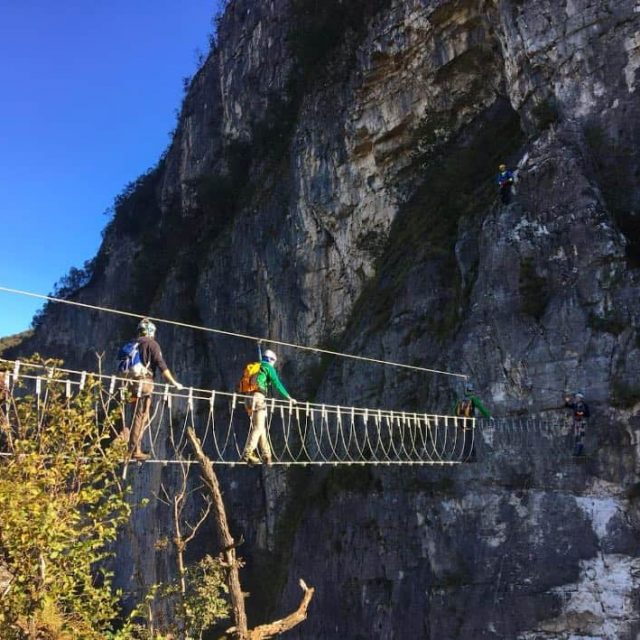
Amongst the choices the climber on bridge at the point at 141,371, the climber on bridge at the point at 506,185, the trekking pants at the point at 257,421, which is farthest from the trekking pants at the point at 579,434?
the climber on bridge at the point at 141,371

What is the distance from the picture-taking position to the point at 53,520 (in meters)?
4.22

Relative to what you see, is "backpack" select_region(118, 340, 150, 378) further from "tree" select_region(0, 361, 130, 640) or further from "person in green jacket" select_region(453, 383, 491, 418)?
→ "person in green jacket" select_region(453, 383, 491, 418)

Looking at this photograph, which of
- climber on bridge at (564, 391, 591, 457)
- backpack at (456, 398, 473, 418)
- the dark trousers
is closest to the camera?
climber on bridge at (564, 391, 591, 457)

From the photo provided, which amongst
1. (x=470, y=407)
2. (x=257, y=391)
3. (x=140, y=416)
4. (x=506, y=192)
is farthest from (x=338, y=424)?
(x=506, y=192)

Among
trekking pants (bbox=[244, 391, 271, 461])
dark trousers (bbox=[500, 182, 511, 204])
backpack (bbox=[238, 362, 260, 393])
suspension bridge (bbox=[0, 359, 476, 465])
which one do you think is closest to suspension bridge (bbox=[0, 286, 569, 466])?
suspension bridge (bbox=[0, 359, 476, 465])

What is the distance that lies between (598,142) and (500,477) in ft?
19.9

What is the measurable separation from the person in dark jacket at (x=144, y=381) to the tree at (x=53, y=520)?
3.95ft

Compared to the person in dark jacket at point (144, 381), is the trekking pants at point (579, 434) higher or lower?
lower

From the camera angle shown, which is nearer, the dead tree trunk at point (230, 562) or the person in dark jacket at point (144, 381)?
the dead tree trunk at point (230, 562)

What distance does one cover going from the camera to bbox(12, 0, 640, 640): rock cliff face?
10055 mm

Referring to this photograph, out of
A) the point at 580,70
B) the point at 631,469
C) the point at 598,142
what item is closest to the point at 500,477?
the point at 631,469

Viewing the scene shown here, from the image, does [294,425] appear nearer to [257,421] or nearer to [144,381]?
[257,421]

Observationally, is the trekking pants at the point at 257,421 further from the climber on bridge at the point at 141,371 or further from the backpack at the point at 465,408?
the backpack at the point at 465,408

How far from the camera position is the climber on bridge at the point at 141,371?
6.47 metres
